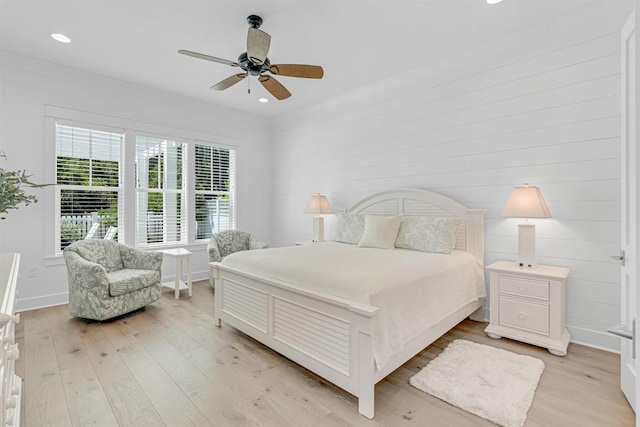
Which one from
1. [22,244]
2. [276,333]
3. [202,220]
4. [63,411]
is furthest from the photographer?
[202,220]

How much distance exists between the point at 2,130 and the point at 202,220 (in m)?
2.62

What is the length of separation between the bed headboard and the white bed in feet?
0.05

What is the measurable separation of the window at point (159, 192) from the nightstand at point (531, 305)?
446cm

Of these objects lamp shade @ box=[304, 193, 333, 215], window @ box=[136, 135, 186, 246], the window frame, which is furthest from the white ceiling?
lamp shade @ box=[304, 193, 333, 215]

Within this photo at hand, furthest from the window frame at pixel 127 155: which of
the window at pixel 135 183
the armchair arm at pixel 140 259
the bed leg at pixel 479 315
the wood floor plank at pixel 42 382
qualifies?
the bed leg at pixel 479 315

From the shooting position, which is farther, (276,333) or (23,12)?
(23,12)

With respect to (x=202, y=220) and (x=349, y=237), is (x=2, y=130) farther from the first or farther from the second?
(x=349, y=237)

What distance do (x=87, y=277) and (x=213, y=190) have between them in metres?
2.55

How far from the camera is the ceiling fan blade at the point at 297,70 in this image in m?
2.82

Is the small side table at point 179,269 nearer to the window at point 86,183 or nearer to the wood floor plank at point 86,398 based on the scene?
the window at point 86,183

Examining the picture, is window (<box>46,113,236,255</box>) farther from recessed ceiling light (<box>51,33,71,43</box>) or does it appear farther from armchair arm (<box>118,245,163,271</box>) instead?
recessed ceiling light (<box>51,33,71,43</box>)

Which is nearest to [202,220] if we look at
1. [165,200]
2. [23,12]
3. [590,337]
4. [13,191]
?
[165,200]

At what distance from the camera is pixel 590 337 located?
109 inches

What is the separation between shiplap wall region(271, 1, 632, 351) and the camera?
2.70m
